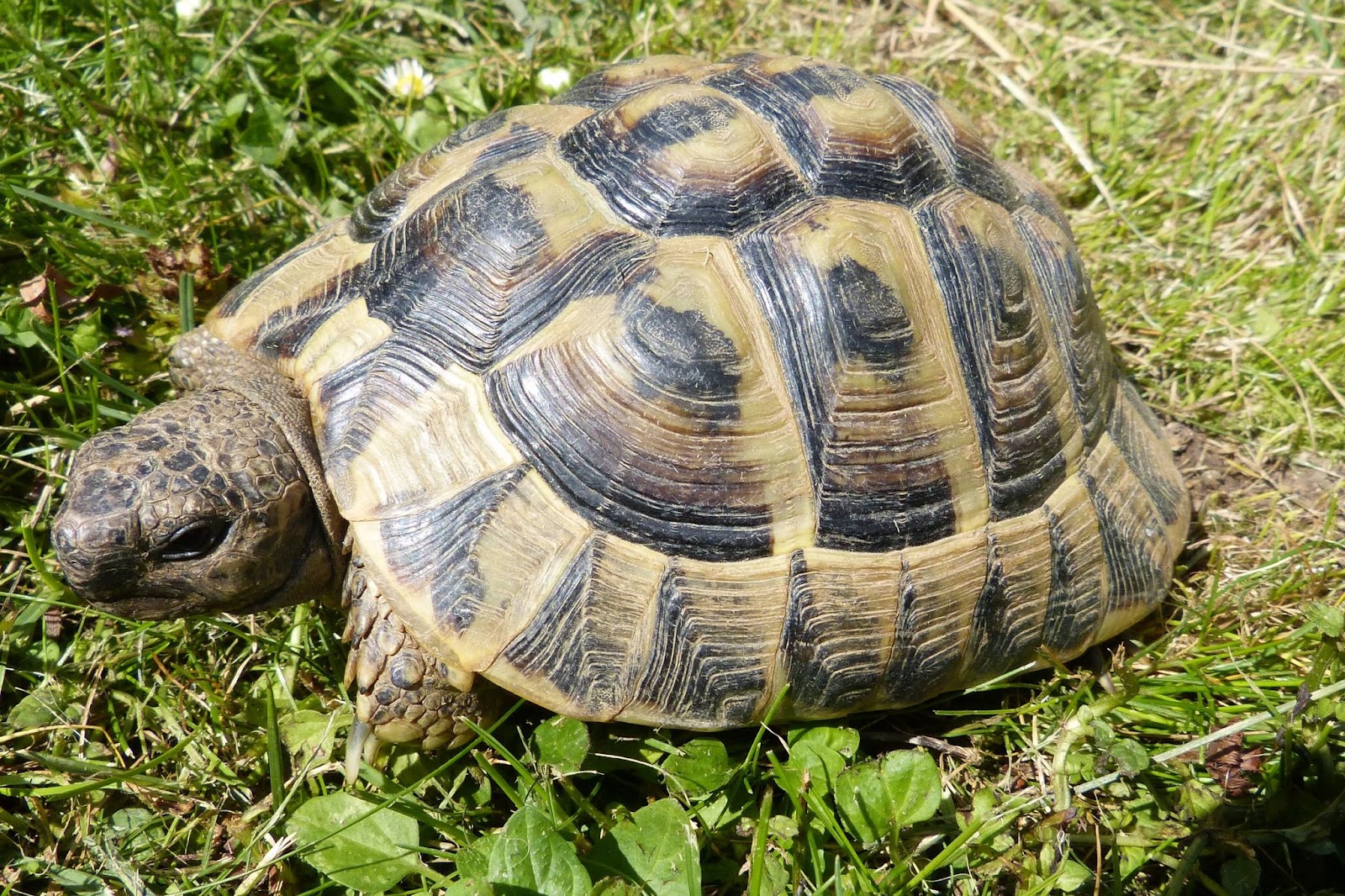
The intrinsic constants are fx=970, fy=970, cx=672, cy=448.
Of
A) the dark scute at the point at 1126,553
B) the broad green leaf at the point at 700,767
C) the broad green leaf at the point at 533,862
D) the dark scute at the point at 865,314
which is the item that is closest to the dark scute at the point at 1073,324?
the dark scute at the point at 1126,553

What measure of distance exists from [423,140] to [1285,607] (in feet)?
11.4

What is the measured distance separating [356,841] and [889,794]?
4.33 ft

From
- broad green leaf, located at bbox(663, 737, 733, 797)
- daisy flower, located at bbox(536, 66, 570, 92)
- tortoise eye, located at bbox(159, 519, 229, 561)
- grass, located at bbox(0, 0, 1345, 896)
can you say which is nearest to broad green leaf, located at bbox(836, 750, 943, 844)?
grass, located at bbox(0, 0, 1345, 896)

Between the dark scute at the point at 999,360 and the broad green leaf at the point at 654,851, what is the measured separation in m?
1.12

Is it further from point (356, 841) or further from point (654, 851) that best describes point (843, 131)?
point (356, 841)

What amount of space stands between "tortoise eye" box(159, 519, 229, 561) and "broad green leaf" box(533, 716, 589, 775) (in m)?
Answer: 0.90

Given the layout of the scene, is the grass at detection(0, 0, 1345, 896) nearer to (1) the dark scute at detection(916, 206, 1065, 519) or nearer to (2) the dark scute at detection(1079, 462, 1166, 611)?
(2) the dark scute at detection(1079, 462, 1166, 611)

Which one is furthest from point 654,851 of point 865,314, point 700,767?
point 865,314

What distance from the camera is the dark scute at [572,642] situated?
86.8 inches

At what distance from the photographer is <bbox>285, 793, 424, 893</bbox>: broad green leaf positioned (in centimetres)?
235

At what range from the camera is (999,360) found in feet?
8.38

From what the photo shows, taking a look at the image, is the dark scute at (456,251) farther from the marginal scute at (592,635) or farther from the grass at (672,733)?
the grass at (672,733)

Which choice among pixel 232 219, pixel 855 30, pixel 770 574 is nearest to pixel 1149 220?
pixel 855 30

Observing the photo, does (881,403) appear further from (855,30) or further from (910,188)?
(855,30)
